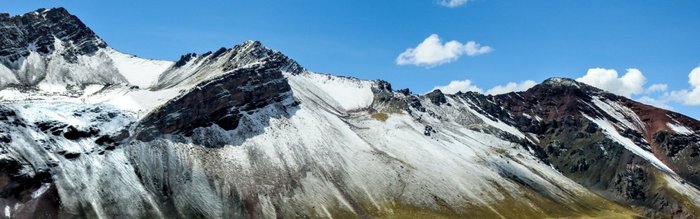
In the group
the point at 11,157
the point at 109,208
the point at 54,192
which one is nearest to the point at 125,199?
the point at 109,208

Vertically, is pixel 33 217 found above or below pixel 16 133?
below

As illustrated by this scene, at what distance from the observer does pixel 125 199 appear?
198m

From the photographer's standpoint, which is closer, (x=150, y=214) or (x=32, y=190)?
(x=32, y=190)

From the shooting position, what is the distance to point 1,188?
179 metres

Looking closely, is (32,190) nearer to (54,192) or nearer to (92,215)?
(54,192)

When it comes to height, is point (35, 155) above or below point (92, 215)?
above

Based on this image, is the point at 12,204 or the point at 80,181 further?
the point at 80,181

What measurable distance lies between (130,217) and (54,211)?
20157 millimetres

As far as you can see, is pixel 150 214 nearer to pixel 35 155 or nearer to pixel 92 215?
pixel 92 215

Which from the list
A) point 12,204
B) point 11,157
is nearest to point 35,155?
point 11,157

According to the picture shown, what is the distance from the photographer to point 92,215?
611ft

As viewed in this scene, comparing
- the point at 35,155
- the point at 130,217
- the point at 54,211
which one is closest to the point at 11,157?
the point at 35,155

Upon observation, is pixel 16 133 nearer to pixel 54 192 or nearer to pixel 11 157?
pixel 11 157

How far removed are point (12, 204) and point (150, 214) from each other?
36.4 metres
